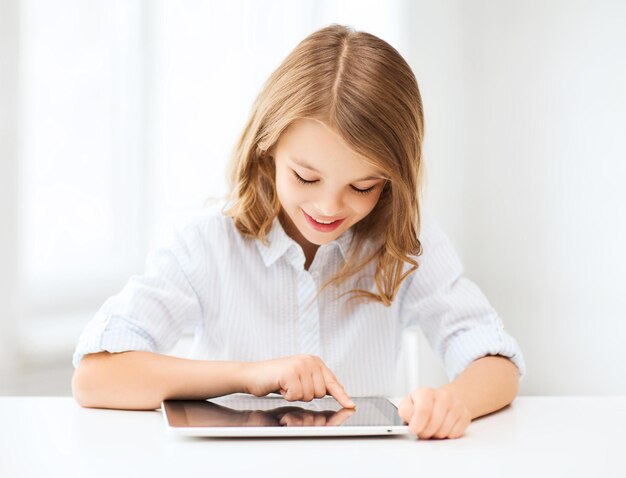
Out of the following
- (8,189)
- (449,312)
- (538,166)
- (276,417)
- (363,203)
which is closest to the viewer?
(276,417)

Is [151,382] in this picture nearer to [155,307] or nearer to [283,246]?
[155,307]

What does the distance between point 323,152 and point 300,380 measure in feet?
0.98

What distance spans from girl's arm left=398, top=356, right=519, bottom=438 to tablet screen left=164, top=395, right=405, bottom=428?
0.03 meters

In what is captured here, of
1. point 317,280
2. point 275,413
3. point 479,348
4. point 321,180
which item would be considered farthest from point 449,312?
point 275,413

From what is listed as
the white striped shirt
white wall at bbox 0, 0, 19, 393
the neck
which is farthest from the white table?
white wall at bbox 0, 0, 19, 393

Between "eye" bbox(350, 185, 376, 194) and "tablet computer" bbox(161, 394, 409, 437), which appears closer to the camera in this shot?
"tablet computer" bbox(161, 394, 409, 437)

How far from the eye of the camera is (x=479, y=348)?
1133 millimetres

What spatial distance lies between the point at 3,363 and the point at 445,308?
957 millimetres

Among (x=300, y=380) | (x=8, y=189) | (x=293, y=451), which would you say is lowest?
(x=293, y=451)

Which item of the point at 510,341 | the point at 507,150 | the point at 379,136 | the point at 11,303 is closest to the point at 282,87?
the point at 379,136

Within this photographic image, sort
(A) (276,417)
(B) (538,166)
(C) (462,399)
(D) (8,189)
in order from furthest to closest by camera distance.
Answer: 1. (B) (538,166)
2. (D) (8,189)
3. (C) (462,399)
4. (A) (276,417)

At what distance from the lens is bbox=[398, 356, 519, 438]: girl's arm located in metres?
0.81

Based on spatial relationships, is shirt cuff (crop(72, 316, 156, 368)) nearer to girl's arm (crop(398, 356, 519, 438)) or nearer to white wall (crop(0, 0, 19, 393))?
girl's arm (crop(398, 356, 519, 438))

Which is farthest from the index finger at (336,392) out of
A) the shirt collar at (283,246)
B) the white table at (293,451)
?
the shirt collar at (283,246)
